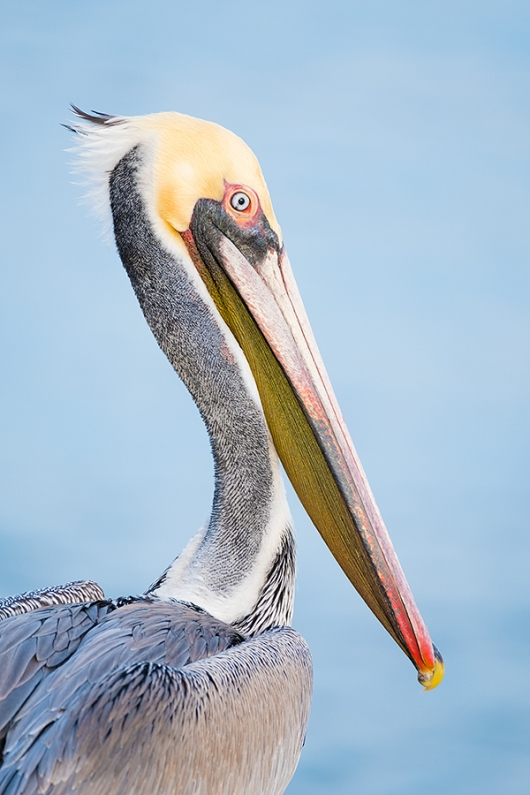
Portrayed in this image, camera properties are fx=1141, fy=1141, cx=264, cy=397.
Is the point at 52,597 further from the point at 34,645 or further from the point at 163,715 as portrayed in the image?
the point at 163,715

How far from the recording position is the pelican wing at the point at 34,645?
353 centimetres

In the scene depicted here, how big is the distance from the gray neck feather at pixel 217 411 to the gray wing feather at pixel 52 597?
626 millimetres

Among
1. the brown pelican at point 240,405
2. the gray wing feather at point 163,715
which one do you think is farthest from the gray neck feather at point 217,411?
the gray wing feather at point 163,715

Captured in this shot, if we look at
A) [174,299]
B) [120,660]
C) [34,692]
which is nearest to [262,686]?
[120,660]

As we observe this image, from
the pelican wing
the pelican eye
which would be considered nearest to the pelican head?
the pelican eye

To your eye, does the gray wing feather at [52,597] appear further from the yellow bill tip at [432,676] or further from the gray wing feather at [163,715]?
the yellow bill tip at [432,676]

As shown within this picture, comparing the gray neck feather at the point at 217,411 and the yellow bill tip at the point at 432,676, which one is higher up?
the gray neck feather at the point at 217,411

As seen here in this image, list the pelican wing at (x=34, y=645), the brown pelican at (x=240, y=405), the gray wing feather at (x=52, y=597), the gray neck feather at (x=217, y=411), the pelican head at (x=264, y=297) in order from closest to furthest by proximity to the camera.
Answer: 1. the pelican wing at (x=34, y=645)
2. the brown pelican at (x=240, y=405)
3. the gray neck feather at (x=217, y=411)
4. the pelican head at (x=264, y=297)
5. the gray wing feather at (x=52, y=597)

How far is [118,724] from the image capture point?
10.9 feet

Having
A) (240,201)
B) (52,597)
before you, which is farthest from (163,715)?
(240,201)

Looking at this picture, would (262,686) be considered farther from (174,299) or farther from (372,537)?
(174,299)

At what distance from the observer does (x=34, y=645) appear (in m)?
3.68

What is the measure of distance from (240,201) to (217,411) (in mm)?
831

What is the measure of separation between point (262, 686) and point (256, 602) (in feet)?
1.87
